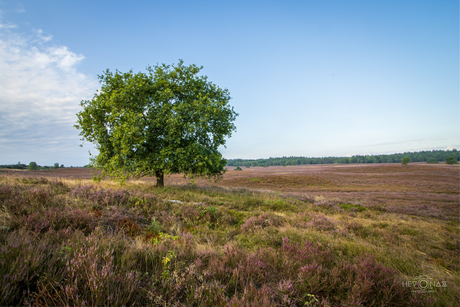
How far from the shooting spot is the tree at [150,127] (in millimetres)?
14157

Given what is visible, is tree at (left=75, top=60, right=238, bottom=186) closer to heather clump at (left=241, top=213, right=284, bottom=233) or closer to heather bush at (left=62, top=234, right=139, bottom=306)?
heather clump at (left=241, top=213, right=284, bottom=233)

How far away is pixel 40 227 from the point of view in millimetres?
4238

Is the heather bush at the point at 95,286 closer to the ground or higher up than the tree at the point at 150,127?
closer to the ground

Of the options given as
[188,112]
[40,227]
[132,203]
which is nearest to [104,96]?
[188,112]

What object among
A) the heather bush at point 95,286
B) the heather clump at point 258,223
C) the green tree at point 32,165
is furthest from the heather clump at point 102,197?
the green tree at point 32,165

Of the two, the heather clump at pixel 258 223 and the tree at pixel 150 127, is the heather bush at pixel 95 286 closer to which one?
the heather clump at pixel 258 223

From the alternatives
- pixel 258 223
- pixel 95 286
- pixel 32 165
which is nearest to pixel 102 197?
pixel 258 223

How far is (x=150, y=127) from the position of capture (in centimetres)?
1518

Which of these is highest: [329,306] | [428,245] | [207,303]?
[207,303]

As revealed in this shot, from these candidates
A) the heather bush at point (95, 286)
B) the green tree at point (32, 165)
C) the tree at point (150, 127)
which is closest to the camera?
the heather bush at point (95, 286)

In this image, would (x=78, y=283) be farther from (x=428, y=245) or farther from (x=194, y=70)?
(x=194, y=70)

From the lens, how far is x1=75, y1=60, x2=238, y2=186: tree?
14157 mm

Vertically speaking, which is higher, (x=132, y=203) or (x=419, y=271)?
(x=132, y=203)

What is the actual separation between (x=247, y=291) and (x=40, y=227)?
4.53 metres
